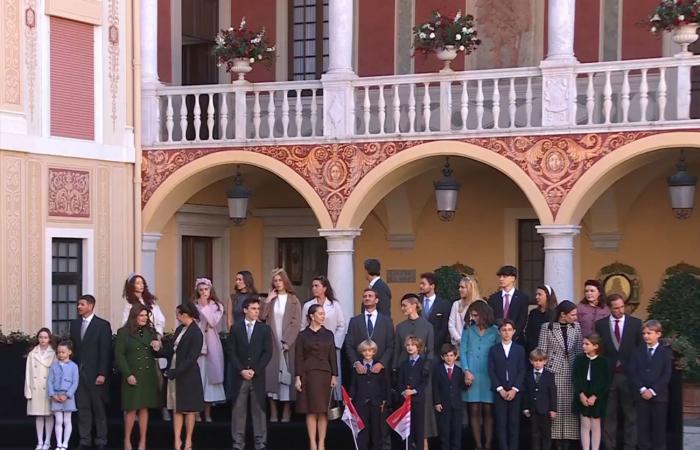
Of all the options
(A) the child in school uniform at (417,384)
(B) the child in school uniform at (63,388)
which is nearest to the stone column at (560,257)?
(A) the child in school uniform at (417,384)

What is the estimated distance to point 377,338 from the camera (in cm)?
1545

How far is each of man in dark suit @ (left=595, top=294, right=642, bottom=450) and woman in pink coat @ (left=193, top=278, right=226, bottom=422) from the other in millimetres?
4175

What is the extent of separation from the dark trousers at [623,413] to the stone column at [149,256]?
309 inches

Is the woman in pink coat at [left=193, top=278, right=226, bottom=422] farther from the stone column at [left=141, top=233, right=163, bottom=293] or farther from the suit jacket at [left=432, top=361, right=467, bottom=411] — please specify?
the stone column at [left=141, top=233, right=163, bottom=293]

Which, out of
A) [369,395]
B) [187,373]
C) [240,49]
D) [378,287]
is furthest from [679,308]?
[240,49]

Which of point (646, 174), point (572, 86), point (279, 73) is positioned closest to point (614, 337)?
Answer: point (572, 86)

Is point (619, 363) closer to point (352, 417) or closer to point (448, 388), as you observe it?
point (448, 388)

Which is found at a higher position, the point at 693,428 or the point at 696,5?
the point at 696,5

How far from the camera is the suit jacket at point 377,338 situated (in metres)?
15.4

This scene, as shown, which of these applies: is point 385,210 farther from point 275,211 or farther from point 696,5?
point 696,5

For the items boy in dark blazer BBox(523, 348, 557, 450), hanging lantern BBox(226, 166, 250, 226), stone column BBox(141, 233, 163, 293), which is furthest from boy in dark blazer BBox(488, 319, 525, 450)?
stone column BBox(141, 233, 163, 293)

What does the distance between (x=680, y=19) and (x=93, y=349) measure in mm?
7711

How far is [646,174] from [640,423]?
6649mm

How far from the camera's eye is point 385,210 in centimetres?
2262
